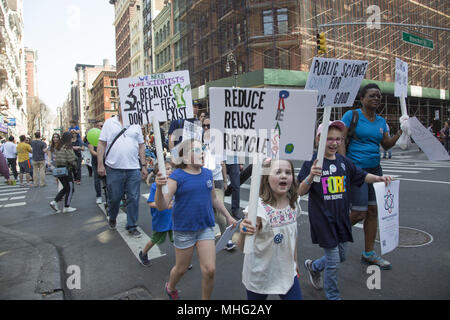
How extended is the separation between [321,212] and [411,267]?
1.57 metres

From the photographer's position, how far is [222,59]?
31312 millimetres

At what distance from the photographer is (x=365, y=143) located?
3.83 meters

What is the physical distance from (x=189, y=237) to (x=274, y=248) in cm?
81

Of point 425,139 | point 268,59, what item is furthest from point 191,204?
point 268,59

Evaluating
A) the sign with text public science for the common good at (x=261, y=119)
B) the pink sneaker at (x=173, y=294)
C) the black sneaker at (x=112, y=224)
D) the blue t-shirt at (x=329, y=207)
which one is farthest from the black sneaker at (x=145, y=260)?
the sign with text public science for the common good at (x=261, y=119)

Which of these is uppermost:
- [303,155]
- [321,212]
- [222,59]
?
[222,59]

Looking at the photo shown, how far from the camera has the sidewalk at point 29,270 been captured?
3423mm

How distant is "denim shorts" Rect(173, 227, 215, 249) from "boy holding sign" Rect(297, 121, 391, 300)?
89cm

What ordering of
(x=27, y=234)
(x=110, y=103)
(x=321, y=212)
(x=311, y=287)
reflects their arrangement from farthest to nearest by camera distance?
1. (x=110, y=103)
2. (x=27, y=234)
3. (x=311, y=287)
4. (x=321, y=212)

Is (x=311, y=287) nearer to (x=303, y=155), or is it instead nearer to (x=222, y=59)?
(x=303, y=155)

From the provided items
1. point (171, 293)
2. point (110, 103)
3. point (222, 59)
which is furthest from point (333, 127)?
point (110, 103)

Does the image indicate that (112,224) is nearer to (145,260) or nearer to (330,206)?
(145,260)

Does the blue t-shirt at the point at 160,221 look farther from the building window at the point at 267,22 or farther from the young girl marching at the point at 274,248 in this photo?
the building window at the point at 267,22

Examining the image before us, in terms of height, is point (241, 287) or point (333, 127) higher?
point (333, 127)
